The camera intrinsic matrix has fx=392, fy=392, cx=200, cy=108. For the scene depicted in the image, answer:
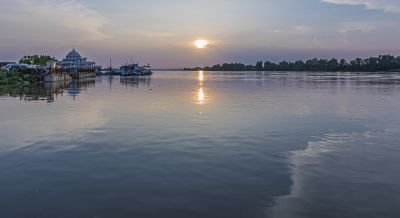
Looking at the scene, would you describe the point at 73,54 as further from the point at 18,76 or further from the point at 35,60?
the point at 18,76

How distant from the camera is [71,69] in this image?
145 meters

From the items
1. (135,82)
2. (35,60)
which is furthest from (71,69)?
(135,82)

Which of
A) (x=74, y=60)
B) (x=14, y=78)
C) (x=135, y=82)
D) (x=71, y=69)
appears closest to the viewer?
(x=14, y=78)

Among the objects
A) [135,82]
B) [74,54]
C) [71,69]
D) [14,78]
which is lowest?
[135,82]

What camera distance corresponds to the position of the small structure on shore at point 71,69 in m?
103

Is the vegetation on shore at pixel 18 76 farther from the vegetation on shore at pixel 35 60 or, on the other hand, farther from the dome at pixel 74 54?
the dome at pixel 74 54

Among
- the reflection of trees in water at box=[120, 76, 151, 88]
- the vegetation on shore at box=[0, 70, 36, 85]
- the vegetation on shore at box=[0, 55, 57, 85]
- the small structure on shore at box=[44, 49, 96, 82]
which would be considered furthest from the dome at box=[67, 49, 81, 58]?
the vegetation on shore at box=[0, 70, 36, 85]

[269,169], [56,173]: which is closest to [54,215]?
[56,173]

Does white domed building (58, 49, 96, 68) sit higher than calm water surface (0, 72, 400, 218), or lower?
higher

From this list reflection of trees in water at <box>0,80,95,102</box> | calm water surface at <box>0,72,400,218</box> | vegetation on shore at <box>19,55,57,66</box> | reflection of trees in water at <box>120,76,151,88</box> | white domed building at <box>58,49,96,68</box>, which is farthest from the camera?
white domed building at <box>58,49,96,68</box>

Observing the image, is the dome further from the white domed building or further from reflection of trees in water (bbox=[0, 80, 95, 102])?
reflection of trees in water (bbox=[0, 80, 95, 102])

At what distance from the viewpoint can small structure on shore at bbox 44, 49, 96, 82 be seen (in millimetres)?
102756

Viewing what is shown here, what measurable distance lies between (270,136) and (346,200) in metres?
10.6

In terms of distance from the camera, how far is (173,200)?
11.5 meters
